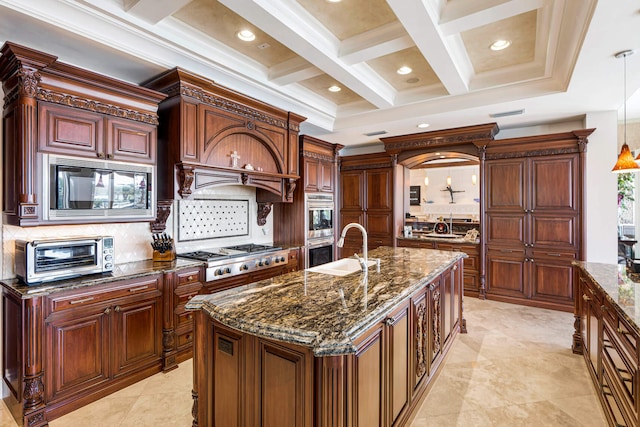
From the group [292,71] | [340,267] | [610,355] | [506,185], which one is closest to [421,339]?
[340,267]

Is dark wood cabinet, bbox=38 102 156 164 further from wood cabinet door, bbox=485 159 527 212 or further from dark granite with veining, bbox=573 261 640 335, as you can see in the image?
wood cabinet door, bbox=485 159 527 212

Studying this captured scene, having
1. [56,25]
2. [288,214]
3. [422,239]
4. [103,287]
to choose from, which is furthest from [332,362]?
[422,239]

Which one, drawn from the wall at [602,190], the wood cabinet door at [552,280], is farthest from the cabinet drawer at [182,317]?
the wall at [602,190]

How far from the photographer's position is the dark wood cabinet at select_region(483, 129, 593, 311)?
14.3 feet

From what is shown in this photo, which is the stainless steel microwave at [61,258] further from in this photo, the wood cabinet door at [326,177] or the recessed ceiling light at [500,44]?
the recessed ceiling light at [500,44]

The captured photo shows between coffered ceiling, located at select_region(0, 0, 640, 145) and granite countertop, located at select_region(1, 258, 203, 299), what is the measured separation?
1769 mm

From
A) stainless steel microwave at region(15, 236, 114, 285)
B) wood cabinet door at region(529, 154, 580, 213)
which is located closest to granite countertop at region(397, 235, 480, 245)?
wood cabinet door at region(529, 154, 580, 213)

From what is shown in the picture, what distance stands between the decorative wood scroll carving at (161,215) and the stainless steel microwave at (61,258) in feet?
2.20

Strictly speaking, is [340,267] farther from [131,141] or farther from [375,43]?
[131,141]

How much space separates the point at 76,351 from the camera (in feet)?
7.62

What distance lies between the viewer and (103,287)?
242cm

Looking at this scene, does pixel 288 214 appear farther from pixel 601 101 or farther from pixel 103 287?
pixel 601 101

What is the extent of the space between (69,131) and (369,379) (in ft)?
8.81

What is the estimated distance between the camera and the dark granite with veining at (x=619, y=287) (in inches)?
65.6
